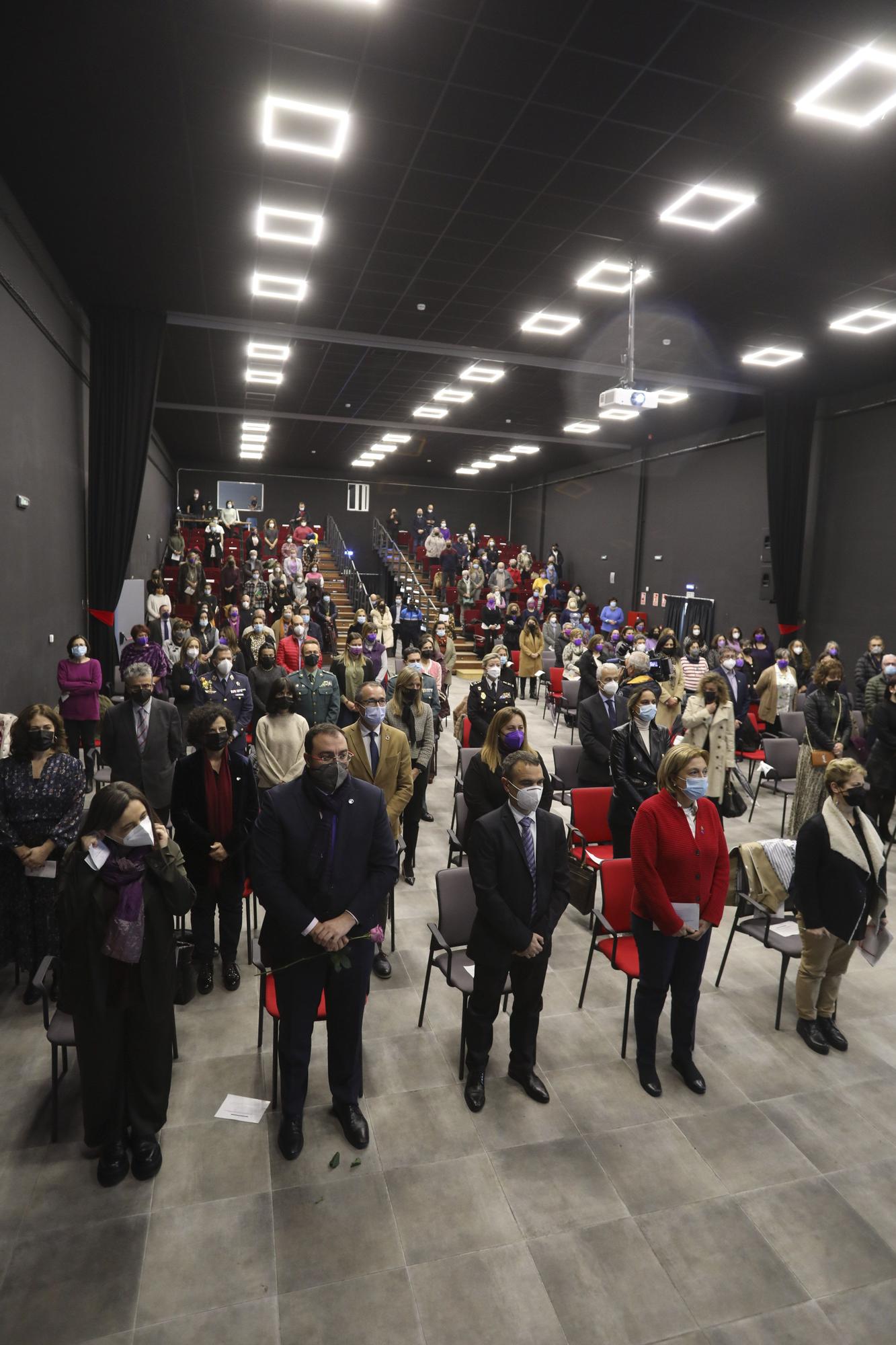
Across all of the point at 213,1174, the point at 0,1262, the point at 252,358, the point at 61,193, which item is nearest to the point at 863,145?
the point at 61,193

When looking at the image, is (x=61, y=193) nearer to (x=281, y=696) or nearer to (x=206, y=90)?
(x=206, y=90)

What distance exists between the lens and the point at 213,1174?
9.87 ft

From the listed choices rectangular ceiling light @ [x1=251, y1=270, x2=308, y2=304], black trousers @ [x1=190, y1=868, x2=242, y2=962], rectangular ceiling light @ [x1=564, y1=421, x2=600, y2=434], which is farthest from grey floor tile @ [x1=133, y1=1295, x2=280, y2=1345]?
rectangular ceiling light @ [x1=564, y1=421, x2=600, y2=434]

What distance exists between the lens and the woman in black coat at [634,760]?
196 inches

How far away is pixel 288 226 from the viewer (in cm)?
753

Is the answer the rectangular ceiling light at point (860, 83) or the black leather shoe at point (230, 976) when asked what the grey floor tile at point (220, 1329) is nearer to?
the black leather shoe at point (230, 976)

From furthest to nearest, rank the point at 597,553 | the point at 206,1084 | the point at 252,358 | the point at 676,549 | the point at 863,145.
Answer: the point at 597,553 < the point at 676,549 < the point at 252,358 < the point at 863,145 < the point at 206,1084

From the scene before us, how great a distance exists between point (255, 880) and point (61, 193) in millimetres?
7033

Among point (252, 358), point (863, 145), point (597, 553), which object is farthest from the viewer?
point (597, 553)

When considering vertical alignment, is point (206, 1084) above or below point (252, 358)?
below

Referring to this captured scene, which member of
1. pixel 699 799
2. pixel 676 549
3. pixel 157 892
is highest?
pixel 676 549

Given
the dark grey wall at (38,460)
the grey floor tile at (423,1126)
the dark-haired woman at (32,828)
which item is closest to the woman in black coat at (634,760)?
the grey floor tile at (423,1126)

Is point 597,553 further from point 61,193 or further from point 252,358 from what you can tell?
point 61,193

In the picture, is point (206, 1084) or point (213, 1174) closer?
point (213, 1174)
